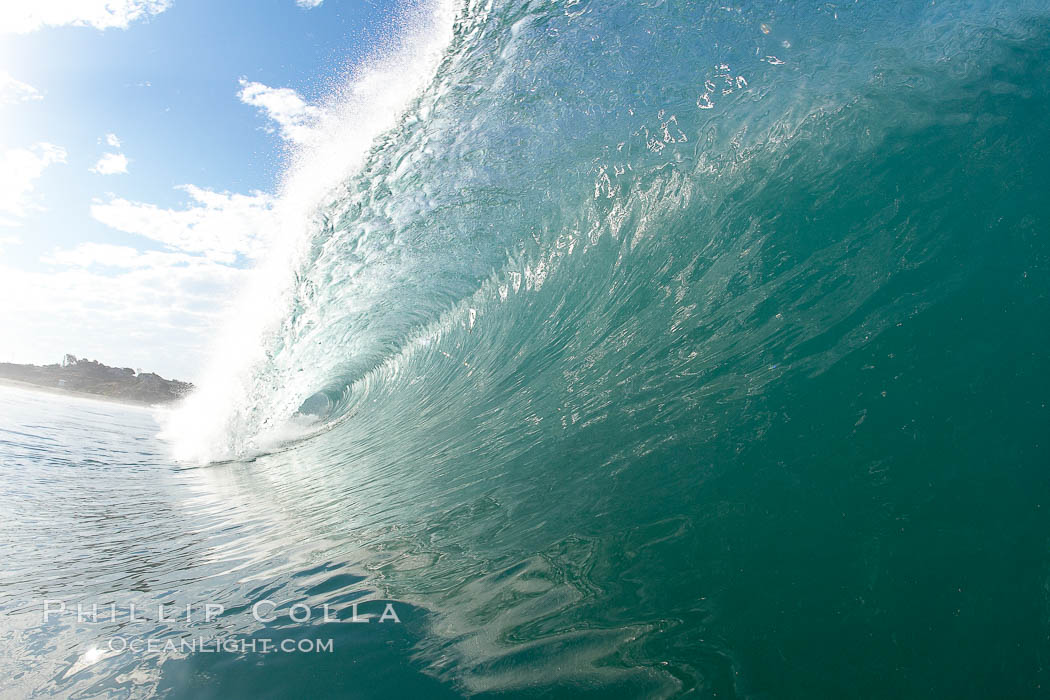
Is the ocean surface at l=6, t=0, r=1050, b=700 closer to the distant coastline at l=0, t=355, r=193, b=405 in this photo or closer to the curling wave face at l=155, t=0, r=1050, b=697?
the curling wave face at l=155, t=0, r=1050, b=697

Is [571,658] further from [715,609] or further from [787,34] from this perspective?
[787,34]

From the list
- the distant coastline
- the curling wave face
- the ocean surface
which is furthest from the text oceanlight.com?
the distant coastline

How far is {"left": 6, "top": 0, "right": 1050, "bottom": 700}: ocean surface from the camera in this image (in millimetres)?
2023

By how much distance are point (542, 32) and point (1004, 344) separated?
474cm

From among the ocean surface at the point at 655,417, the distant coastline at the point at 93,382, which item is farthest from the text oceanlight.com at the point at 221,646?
the distant coastline at the point at 93,382

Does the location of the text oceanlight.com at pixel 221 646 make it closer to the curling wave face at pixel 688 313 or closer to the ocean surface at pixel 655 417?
the ocean surface at pixel 655 417

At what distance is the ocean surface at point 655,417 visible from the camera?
202cm

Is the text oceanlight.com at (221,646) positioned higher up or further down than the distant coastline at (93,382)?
further down

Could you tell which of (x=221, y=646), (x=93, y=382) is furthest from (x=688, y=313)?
(x=93, y=382)

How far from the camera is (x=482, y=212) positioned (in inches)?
276

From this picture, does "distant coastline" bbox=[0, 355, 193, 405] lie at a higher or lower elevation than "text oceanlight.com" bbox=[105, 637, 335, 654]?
higher

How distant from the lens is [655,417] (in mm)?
3660

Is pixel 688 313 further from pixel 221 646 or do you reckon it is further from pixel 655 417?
pixel 221 646

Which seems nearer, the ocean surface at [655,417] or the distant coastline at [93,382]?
the ocean surface at [655,417]
